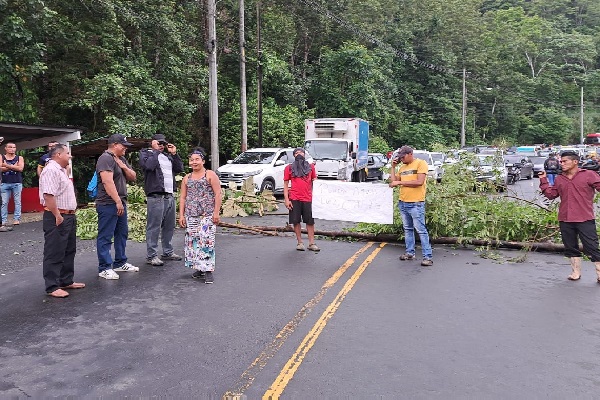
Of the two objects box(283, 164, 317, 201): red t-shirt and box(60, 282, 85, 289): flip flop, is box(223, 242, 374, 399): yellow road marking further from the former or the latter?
box(60, 282, 85, 289): flip flop

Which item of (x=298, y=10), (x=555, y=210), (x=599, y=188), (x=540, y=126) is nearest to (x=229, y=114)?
(x=298, y=10)

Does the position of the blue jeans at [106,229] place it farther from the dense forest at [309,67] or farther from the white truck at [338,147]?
the white truck at [338,147]

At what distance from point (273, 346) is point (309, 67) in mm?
34825

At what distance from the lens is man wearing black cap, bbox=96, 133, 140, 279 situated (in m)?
7.02

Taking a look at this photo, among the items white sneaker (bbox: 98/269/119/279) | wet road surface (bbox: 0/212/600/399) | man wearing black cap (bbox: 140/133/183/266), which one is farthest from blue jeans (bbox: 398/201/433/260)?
white sneaker (bbox: 98/269/119/279)

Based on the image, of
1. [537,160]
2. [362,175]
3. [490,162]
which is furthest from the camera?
[537,160]

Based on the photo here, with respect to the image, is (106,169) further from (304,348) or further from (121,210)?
(304,348)

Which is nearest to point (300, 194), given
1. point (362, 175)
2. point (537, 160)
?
point (362, 175)

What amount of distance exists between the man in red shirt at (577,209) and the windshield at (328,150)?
14.4 m

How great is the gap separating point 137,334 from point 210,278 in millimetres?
2029

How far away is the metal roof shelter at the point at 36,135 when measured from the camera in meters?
12.5

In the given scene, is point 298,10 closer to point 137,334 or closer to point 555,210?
point 555,210

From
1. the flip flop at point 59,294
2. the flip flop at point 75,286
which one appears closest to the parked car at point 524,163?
the flip flop at point 75,286

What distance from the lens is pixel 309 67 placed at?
37.9 meters
